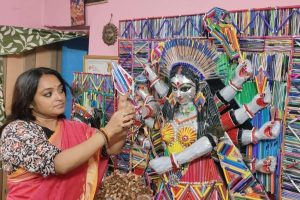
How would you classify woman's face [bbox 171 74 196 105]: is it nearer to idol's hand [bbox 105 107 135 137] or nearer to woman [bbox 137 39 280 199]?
woman [bbox 137 39 280 199]

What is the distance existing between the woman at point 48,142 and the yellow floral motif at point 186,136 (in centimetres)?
21

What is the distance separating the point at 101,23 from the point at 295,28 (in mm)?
1042

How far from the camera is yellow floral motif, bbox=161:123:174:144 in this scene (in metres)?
1.33

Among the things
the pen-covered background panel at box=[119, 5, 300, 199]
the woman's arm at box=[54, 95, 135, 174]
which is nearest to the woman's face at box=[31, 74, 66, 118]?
the woman's arm at box=[54, 95, 135, 174]

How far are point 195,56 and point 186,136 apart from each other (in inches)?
11.1

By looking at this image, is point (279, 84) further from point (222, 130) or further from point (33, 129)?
point (33, 129)

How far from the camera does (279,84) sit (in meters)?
1.15

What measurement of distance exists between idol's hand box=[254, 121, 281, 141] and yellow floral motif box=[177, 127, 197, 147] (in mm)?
209

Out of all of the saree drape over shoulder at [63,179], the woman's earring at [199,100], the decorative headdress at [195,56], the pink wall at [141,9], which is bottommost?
the saree drape over shoulder at [63,179]

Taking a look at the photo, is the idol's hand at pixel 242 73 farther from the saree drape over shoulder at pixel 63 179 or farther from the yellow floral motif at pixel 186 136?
the saree drape over shoulder at pixel 63 179

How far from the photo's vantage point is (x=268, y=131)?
1.17 metres

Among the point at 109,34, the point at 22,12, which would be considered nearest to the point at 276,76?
the point at 109,34

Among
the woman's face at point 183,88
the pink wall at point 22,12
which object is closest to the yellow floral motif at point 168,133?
the woman's face at point 183,88

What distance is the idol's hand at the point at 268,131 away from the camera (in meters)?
1.15
